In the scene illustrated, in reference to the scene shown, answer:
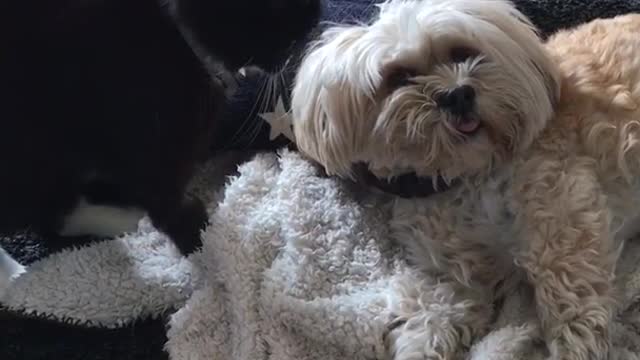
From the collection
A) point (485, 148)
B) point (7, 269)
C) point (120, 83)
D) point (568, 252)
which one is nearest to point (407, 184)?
point (485, 148)

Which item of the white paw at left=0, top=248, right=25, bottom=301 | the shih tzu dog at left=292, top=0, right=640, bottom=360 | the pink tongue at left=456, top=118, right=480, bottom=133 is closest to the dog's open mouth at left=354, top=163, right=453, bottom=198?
the shih tzu dog at left=292, top=0, right=640, bottom=360

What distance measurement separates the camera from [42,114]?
144 centimetres

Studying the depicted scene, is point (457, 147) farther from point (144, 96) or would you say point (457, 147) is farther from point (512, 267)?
point (144, 96)

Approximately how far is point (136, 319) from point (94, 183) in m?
0.26

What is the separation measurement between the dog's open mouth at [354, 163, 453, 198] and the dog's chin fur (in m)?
0.03

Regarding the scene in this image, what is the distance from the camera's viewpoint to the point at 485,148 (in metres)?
1.33

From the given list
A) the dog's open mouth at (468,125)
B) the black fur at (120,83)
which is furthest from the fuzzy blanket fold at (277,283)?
the dog's open mouth at (468,125)

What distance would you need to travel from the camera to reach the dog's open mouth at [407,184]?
1.41 m

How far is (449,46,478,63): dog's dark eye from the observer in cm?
131

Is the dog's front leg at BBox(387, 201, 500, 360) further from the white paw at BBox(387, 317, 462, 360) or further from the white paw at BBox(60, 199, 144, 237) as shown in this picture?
the white paw at BBox(60, 199, 144, 237)

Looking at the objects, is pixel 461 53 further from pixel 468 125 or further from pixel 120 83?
pixel 120 83

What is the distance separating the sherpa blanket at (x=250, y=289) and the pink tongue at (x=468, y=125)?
24cm

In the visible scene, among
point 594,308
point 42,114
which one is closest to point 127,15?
point 42,114

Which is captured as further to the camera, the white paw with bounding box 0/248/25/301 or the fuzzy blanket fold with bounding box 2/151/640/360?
the white paw with bounding box 0/248/25/301
